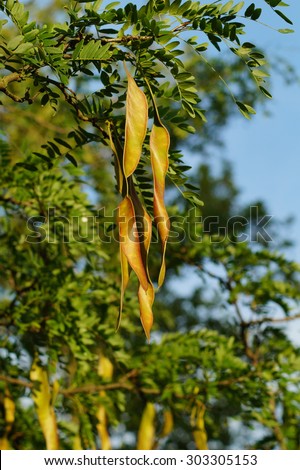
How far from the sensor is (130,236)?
1.12m

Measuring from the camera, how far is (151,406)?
8.50 feet

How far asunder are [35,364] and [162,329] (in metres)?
3.20

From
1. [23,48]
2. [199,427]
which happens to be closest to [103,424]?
[199,427]

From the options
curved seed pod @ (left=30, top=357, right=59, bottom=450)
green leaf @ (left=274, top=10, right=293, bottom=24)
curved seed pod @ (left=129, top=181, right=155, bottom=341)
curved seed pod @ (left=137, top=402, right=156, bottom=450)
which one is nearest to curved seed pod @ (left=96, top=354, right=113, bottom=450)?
curved seed pod @ (left=137, top=402, right=156, bottom=450)

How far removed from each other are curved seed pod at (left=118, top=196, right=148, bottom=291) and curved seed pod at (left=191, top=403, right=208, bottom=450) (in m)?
1.55

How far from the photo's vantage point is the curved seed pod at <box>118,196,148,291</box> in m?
1.12

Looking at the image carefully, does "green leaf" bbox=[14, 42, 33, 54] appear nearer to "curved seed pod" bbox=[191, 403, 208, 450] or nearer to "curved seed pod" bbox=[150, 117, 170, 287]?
"curved seed pod" bbox=[150, 117, 170, 287]

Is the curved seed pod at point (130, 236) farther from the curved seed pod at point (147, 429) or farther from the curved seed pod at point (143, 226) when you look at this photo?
the curved seed pod at point (147, 429)

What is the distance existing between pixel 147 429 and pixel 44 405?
0.44 meters

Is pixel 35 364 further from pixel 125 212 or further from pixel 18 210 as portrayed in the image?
pixel 125 212

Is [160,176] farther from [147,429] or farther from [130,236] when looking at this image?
[147,429]

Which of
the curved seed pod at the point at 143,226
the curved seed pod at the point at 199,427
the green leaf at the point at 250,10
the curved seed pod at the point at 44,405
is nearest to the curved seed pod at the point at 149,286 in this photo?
the curved seed pod at the point at 143,226

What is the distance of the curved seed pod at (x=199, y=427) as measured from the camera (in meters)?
2.55
